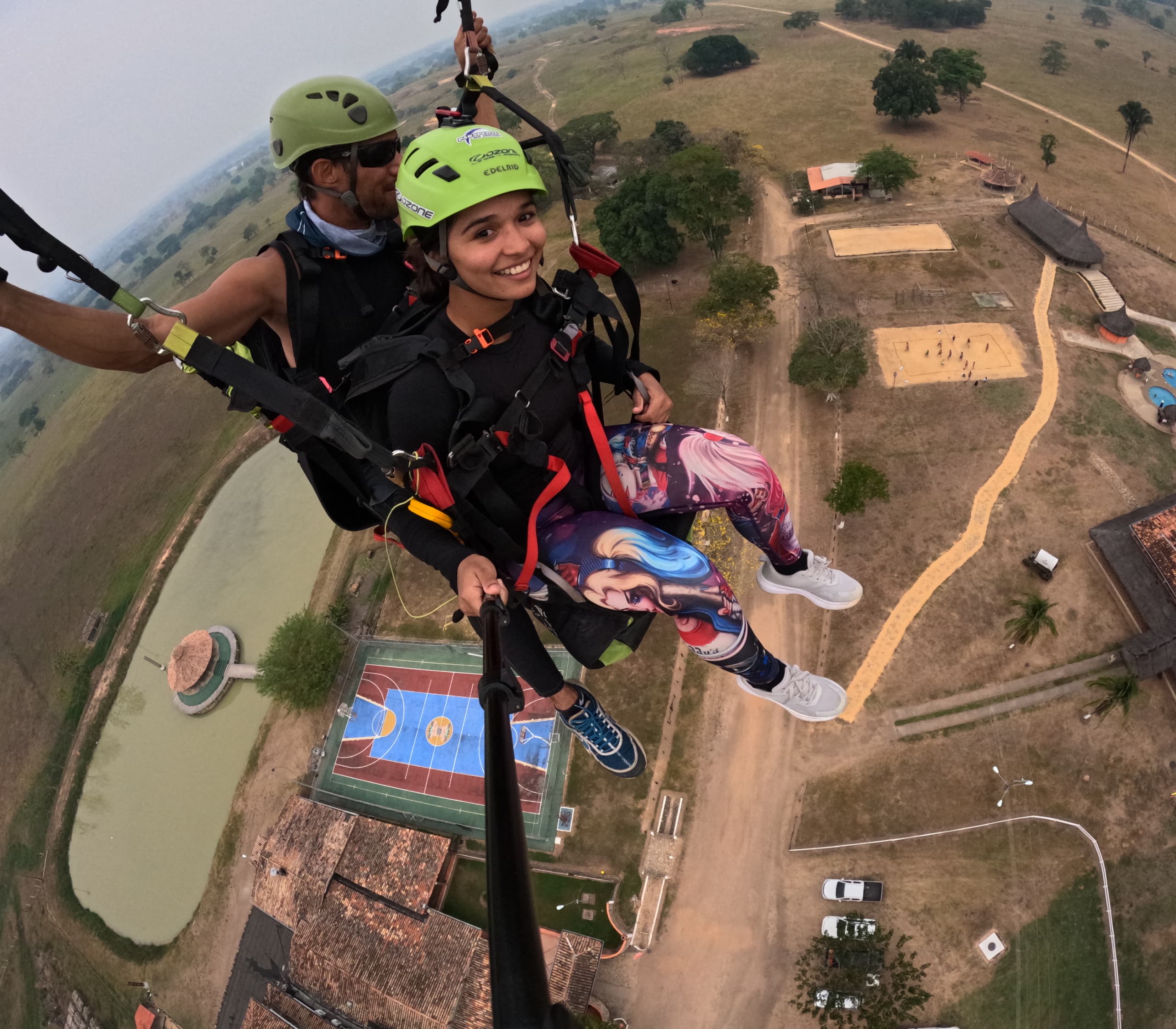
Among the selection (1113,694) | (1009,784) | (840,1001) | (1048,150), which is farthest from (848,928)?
(1048,150)

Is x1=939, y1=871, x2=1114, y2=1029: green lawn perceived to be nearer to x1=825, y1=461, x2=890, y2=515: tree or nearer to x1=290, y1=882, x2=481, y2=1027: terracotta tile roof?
x1=825, y1=461, x2=890, y2=515: tree

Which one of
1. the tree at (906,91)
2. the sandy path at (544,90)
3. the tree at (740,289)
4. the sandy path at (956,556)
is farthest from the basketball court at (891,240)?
the sandy path at (544,90)

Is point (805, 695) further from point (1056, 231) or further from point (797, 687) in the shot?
point (1056, 231)

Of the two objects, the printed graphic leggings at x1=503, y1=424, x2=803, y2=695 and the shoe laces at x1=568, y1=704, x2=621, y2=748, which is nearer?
the printed graphic leggings at x1=503, y1=424, x2=803, y2=695

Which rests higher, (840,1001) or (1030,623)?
(1030,623)

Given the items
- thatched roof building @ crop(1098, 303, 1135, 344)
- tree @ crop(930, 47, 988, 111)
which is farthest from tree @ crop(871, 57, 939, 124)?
thatched roof building @ crop(1098, 303, 1135, 344)

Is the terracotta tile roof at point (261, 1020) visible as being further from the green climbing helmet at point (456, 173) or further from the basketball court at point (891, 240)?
the basketball court at point (891, 240)
